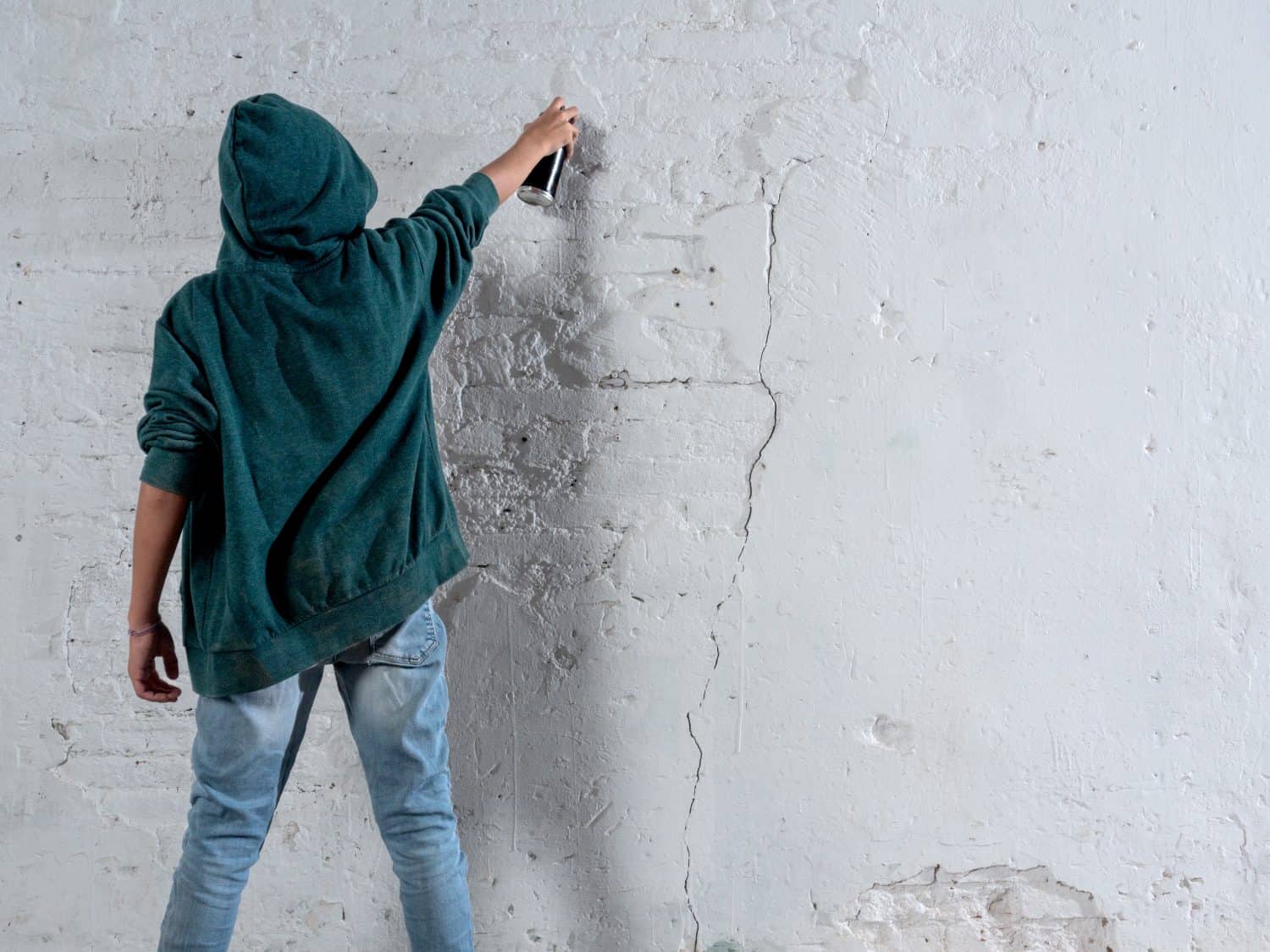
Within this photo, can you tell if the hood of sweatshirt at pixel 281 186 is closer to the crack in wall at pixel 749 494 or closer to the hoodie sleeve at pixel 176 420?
the hoodie sleeve at pixel 176 420

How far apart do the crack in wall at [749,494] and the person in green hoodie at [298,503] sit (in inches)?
16.2

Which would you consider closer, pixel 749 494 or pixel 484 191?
pixel 484 191

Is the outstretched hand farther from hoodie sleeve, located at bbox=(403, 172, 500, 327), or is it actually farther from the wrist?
the wrist

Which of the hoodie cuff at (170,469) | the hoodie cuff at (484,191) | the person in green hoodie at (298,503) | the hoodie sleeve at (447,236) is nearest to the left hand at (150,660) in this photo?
the person in green hoodie at (298,503)

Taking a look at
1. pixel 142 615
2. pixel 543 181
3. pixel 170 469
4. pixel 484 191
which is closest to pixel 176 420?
pixel 170 469

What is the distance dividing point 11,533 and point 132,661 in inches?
18.7

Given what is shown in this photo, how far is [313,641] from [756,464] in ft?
2.38

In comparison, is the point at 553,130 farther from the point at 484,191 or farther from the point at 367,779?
the point at 367,779

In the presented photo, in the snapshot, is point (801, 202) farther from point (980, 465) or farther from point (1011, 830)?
point (1011, 830)

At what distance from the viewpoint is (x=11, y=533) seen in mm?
1419

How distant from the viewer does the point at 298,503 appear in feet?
3.57

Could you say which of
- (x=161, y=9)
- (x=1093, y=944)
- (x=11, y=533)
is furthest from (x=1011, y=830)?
(x=161, y=9)

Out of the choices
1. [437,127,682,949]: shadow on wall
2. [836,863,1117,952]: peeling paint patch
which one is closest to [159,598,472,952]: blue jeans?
[437,127,682,949]: shadow on wall

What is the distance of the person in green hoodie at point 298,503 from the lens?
1030 mm
